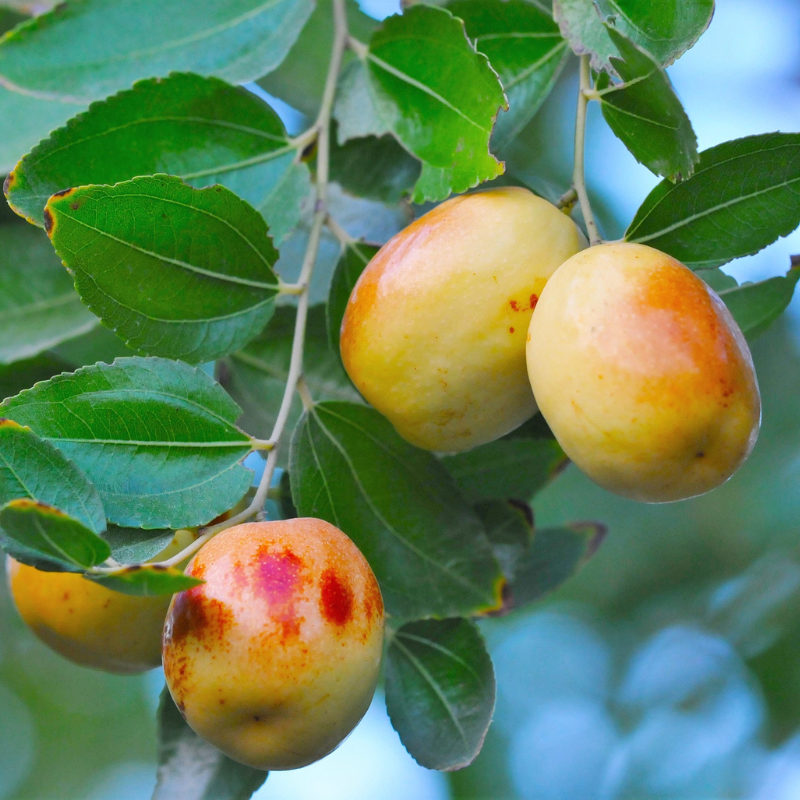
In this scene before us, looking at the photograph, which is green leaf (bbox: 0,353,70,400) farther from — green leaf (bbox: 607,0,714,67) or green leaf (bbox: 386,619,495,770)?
green leaf (bbox: 607,0,714,67)

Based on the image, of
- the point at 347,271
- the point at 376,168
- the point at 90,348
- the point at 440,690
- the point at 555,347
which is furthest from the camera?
the point at 90,348

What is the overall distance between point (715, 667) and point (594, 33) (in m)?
2.49

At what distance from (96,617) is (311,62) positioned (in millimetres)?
1298

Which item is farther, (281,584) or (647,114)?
(647,114)

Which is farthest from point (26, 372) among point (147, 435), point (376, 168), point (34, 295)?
point (376, 168)

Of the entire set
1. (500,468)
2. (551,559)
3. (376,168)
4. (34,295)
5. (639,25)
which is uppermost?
(639,25)

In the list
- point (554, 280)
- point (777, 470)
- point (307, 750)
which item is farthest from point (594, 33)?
point (777, 470)

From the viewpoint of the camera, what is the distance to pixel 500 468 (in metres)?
1.31

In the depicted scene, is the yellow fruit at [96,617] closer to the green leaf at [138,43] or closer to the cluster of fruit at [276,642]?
the cluster of fruit at [276,642]

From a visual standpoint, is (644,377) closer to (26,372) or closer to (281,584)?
(281,584)

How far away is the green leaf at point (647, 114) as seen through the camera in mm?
816

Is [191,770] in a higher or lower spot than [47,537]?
lower

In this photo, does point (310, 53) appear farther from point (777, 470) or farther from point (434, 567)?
point (777, 470)

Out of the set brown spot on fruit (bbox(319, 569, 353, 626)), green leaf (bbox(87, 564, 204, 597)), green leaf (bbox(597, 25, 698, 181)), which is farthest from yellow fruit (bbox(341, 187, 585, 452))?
green leaf (bbox(87, 564, 204, 597))
